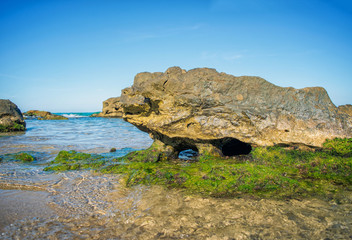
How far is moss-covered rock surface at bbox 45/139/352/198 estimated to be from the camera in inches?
190

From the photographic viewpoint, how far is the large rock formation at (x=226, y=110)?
20.3 ft

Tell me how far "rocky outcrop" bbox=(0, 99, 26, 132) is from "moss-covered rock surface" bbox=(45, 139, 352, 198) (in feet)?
55.7

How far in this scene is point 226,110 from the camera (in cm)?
676

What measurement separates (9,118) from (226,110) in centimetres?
2216

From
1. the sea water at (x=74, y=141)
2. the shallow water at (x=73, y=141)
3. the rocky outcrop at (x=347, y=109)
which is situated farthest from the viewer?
the shallow water at (x=73, y=141)

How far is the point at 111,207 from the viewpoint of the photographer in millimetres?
4266

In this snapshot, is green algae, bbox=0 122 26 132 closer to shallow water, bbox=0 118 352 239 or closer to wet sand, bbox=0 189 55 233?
shallow water, bbox=0 118 352 239

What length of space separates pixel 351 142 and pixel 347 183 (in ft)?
4.42

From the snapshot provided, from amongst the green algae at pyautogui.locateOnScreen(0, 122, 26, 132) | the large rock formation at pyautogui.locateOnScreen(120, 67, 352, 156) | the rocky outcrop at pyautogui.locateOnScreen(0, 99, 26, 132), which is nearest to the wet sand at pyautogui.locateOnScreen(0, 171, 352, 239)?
the large rock formation at pyautogui.locateOnScreen(120, 67, 352, 156)

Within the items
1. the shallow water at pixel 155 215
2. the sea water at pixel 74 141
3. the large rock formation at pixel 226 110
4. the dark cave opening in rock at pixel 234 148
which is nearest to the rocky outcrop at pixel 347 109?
the large rock formation at pixel 226 110

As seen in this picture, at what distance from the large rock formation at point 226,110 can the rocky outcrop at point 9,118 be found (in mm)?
18007

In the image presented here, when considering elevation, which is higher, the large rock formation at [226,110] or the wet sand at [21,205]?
the large rock formation at [226,110]

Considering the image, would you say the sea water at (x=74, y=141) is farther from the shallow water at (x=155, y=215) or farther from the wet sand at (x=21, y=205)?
the shallow water at (x=155, y=215)

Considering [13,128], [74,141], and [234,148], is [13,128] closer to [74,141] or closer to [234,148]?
[74,141]
